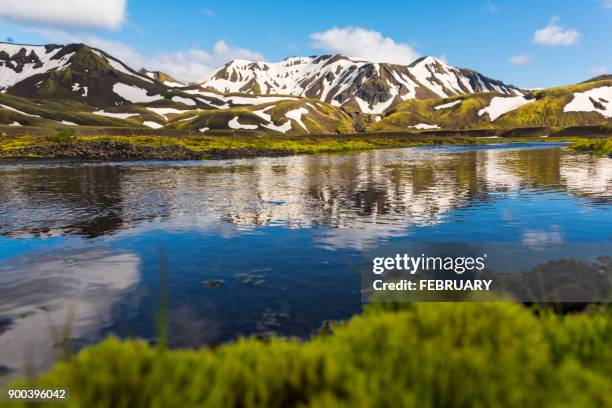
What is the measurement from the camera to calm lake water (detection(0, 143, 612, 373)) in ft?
26.1

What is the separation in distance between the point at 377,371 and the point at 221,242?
11.3 metres

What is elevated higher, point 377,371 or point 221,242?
point 377,371

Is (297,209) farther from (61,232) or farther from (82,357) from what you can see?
(82,357)

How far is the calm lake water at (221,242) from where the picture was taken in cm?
796

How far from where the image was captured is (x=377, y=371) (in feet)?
11.6

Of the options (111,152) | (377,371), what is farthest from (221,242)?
(111,152)

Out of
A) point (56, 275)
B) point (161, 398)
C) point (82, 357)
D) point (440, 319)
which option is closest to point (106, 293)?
point (56, 275)

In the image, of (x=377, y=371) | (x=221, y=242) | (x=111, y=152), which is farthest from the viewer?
(x=111, y=152)

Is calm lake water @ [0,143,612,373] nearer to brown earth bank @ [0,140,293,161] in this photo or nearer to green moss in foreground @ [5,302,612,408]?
green moss in foreground @ [5,302,612,408]

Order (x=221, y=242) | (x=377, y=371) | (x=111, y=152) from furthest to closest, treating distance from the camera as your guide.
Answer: (x=111, y=152) → (x=221, y=242) → (x=377, y=371)

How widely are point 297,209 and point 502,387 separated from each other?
17.7 metres

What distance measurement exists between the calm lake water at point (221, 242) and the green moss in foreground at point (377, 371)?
0.85 m

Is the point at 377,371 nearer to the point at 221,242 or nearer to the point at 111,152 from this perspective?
the point at 221,242

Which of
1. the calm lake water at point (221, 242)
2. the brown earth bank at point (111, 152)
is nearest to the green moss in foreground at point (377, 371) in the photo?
the calm lake water at point (221, 242)
